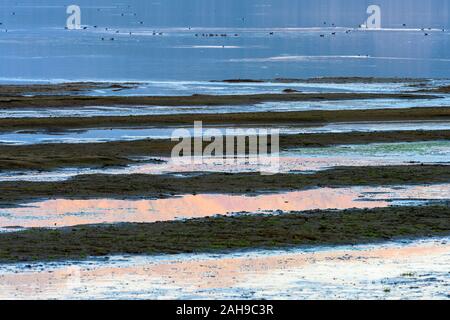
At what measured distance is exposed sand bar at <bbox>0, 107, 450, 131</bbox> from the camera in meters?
42.2

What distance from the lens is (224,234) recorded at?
69.7 ft

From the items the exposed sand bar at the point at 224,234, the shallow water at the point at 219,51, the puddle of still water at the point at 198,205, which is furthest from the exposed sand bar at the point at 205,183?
the shallow water at the point at 219,51

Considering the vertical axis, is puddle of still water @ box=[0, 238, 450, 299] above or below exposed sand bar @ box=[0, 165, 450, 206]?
above

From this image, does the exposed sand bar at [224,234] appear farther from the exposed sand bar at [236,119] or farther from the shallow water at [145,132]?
the exposed sand bar at [236,119]

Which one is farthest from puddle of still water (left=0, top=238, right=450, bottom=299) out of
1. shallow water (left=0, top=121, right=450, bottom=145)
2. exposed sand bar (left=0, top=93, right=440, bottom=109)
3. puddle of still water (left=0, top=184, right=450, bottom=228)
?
exposed sand bar (left=0, top=93, right=440, bottom=109)

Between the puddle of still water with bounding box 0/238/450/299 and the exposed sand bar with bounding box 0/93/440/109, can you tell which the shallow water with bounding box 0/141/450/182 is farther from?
the exposed sand bar with bounding box 0/93/440/109

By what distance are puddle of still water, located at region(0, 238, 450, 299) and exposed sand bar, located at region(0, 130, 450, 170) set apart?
12412 millimetres

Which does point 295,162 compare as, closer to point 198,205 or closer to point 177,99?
point 198,205

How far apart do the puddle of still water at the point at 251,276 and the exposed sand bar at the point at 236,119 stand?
22.9 meters

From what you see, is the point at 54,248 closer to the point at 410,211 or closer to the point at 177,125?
the point at 410,211

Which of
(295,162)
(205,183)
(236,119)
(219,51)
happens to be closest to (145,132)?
(236,119)

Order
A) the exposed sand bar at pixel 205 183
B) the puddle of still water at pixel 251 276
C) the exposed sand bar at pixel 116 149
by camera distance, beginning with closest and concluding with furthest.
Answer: the puddle of still water at pixel 251 276, the exposed sand bar at pixel 205 183, the exposed sand bar at pixel 116 149

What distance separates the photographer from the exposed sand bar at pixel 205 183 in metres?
26.7
